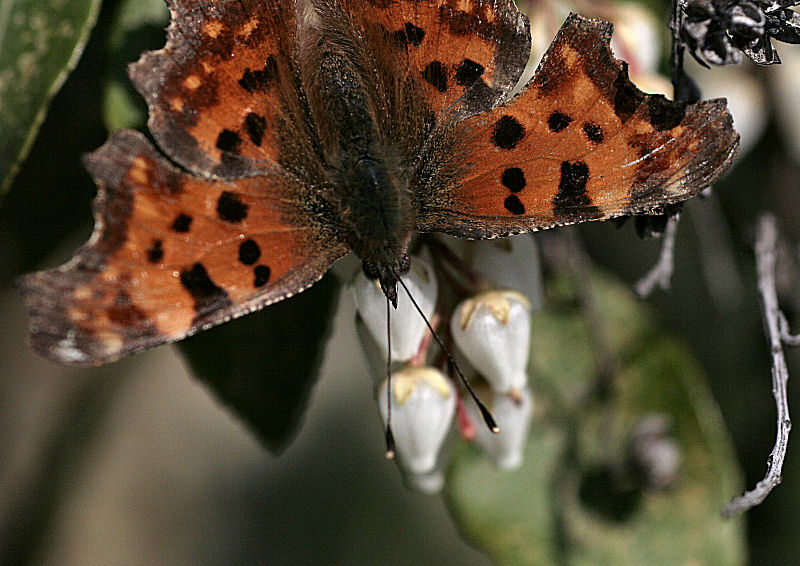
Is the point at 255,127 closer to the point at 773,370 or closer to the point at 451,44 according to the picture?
the point at 451,44

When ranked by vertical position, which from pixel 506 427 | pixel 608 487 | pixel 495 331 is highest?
pixel 495 331

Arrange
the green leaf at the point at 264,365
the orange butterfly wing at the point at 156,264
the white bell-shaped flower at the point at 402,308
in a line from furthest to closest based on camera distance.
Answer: the green leaf at the point at 264,365, the white bell-shaped flower at the point at 402,308, the orange butterfly wing at the point at 156,264

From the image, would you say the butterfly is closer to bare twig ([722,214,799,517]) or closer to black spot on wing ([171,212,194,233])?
black spot on wing ([171,212,194,233])

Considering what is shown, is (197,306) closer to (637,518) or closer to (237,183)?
(237,183)

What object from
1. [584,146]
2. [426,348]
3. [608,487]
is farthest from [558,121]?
[608,487]

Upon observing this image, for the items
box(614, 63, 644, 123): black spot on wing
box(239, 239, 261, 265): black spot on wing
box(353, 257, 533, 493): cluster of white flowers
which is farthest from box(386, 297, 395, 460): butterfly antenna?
box(614, 63, 644, 123): black spot on wing

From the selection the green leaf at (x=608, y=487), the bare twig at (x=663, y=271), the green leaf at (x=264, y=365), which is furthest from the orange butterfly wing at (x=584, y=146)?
the green leaf at (x=608, y=487)

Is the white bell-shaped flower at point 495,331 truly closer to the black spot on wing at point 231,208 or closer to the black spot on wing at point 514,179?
the black spot on wing at point 514,179

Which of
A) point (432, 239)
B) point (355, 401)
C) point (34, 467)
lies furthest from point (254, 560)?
point (432, 239)
